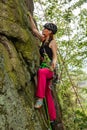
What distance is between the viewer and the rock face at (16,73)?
537cm

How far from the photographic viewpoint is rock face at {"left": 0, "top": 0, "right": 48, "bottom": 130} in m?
5.37

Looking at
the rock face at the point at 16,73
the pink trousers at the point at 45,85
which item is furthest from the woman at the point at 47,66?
the rock face at the point at 16,73

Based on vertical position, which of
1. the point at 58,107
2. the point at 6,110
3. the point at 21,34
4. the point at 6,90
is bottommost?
the point at 58,107

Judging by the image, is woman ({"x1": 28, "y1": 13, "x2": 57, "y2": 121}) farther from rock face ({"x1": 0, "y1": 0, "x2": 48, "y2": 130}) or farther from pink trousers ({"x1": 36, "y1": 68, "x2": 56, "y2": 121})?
rock face ({"x1": 0, "y1": 0, "x2": 48, "y2": 130})

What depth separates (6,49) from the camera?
6.09m

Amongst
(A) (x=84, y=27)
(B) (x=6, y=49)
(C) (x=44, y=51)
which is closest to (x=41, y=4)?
(A) (x=84, y=27)

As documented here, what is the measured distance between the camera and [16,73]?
5996mm

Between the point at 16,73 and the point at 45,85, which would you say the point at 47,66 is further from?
the point at 16,73

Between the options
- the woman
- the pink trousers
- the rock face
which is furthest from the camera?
the woman

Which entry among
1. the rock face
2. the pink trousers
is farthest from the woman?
the rock face

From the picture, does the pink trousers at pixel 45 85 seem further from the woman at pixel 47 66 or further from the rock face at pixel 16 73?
the rock face at pixel 16 73

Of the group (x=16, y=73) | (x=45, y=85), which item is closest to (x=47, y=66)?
(x=45, y=85)

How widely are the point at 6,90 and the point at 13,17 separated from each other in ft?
7.03

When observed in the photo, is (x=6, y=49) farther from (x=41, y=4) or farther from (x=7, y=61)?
(x=41, y=4)
